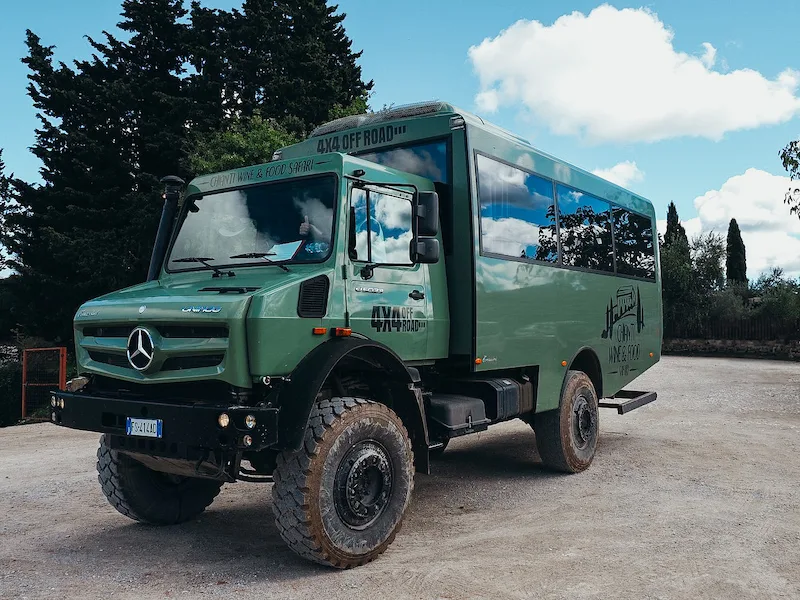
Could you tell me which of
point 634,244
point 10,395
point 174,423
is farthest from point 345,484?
point 10,395

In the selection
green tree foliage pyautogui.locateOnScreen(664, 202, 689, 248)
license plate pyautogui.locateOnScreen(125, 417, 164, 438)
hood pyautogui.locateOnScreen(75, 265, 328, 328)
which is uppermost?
green tree foliage pyautogui.locateOnScreen(664, 202, 689, 248)

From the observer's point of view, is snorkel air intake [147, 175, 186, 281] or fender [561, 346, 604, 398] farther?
fender [561, 346, 604, 398]

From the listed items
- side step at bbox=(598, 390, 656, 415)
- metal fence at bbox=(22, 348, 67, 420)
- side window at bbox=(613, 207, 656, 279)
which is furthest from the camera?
metal fence at bbox=(22, 348, 67, 420)

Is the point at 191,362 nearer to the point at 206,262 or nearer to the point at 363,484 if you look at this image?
the point at 206,262

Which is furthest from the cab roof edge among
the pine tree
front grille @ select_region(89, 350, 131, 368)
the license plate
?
the pine tree

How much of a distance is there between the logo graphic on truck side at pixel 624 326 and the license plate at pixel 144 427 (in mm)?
5869

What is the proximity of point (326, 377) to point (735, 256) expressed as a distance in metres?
41.7

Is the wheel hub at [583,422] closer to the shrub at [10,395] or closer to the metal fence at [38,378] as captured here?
the metal fence at [38,378]

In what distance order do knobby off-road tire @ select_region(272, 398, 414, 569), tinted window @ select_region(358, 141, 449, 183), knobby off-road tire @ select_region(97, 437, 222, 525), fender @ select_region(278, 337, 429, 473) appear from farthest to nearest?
tinted window @ select_region(358, 141, 449, 183) < knobby off-road tire @ select_region(97, 437, 222, 525) < knobby off-road tire @ select_region(272, 398, 414, 569) < fender @ select_region(278, 337, 429, 473)

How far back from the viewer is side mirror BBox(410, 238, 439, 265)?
559 centimetres

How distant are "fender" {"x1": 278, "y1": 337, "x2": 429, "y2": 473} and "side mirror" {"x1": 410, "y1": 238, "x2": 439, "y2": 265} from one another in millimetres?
807

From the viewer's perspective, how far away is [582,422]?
8375 mm

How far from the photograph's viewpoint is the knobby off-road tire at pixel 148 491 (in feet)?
19.2

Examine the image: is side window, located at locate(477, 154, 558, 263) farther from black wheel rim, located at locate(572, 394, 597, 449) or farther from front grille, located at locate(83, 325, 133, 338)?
front grille, located at locate(83, 325, 133, 338)
